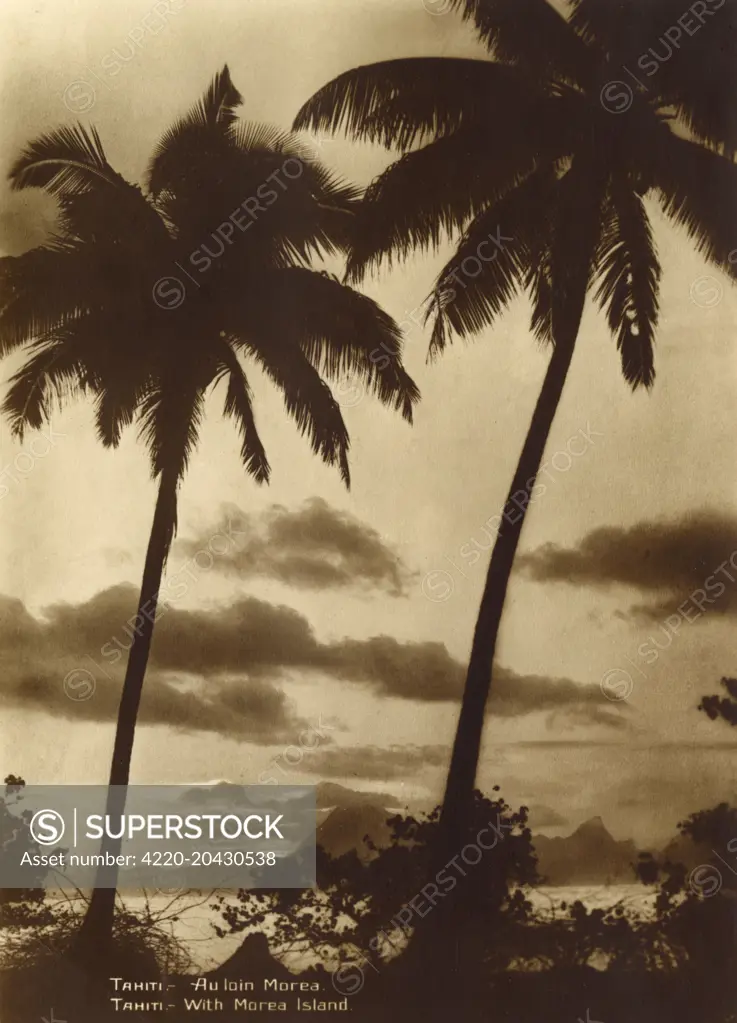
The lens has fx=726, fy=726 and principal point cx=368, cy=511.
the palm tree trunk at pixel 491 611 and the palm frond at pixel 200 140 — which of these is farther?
the palm frond at pixel 200 140

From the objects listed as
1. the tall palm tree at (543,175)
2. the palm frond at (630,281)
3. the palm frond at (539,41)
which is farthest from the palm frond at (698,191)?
the palm frond at (539,41)

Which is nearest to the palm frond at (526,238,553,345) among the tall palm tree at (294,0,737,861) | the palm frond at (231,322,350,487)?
the tall palm tree at (294,0,737,861)

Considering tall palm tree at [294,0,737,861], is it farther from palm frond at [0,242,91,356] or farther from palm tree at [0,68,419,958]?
palm frond at [0,242,91,356]

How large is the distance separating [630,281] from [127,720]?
7.51 feet

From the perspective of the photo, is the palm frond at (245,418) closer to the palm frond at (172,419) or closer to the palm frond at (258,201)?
the palm frond at (172,419)

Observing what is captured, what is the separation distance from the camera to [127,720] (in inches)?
97.7

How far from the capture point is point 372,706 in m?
2.46

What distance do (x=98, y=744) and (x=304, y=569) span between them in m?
0.92

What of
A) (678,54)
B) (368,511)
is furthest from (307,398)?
(678,54)

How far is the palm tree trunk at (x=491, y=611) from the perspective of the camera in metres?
2.44

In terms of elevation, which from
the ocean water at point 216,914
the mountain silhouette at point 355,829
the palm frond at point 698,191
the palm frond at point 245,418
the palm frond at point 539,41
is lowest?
the ocean water at point 216,914

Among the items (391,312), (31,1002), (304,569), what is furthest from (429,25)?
(31,1002)

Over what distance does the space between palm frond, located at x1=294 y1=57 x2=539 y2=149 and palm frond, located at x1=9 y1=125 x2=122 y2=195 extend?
89cm

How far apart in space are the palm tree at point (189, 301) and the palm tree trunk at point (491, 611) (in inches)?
17.9
